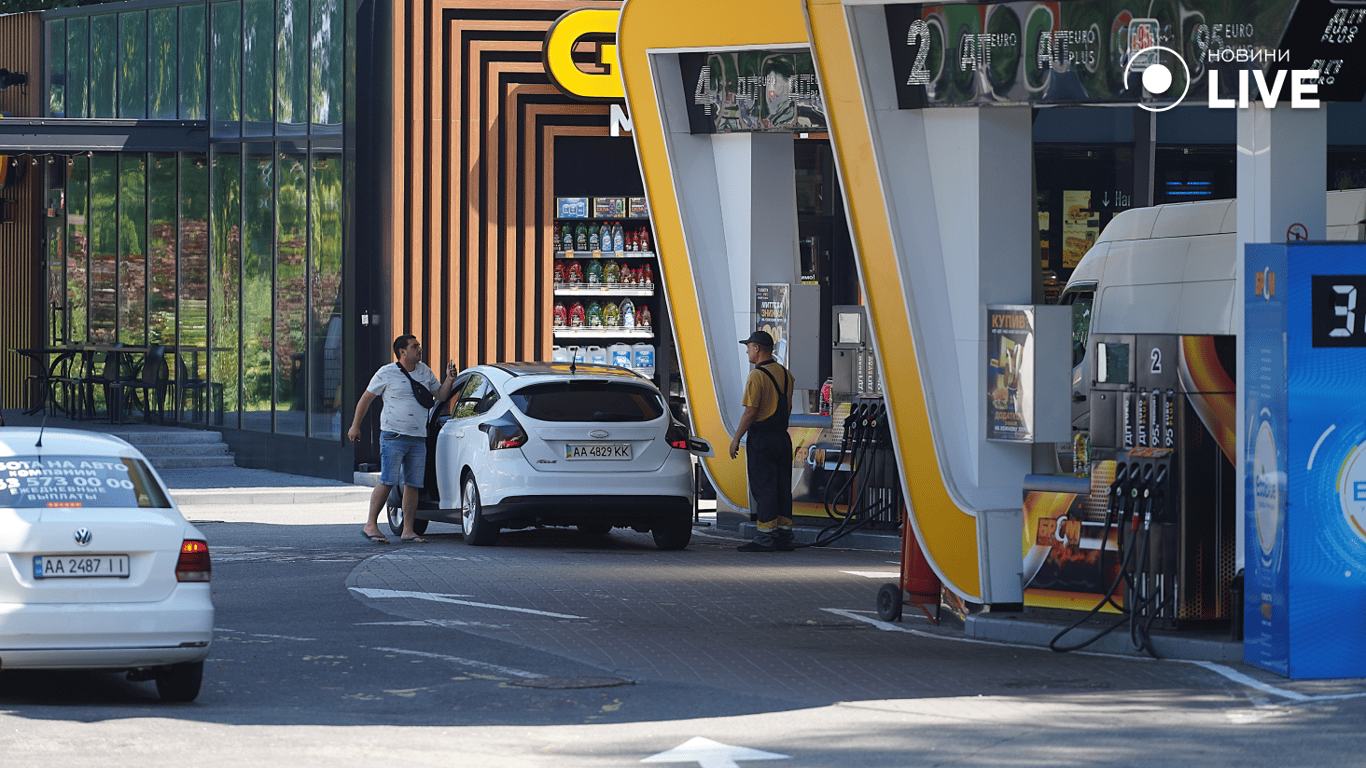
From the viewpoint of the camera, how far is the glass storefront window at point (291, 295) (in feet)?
81.5

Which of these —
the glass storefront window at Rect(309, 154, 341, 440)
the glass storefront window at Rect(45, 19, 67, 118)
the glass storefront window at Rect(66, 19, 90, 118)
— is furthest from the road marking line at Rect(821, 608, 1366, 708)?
the glass storefront window at Rect(45, 19, 67, 118)

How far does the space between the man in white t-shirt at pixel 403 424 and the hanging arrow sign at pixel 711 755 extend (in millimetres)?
8661

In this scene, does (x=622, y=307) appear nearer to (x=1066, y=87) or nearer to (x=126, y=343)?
(x=126, y=343)

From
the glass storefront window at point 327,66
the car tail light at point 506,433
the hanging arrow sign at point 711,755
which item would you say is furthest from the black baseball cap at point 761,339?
the glass storefront window at point 327,66

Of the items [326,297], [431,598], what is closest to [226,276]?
[326,297]

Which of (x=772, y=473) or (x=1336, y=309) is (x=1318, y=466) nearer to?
(x=1336, y=309)

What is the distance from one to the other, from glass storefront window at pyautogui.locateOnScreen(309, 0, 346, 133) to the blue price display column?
53.1 feet

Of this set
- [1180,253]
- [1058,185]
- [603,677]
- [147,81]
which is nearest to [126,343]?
[147,81]

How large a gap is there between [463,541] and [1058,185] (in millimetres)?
13212

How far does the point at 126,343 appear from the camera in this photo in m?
30.1

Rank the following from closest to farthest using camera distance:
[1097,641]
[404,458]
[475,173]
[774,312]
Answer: [1097,641], [404,458], [774,312], [475,173]

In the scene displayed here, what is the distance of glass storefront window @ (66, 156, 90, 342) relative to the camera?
3136cm

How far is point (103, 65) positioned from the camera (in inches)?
1223

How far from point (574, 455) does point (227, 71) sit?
13692mm
